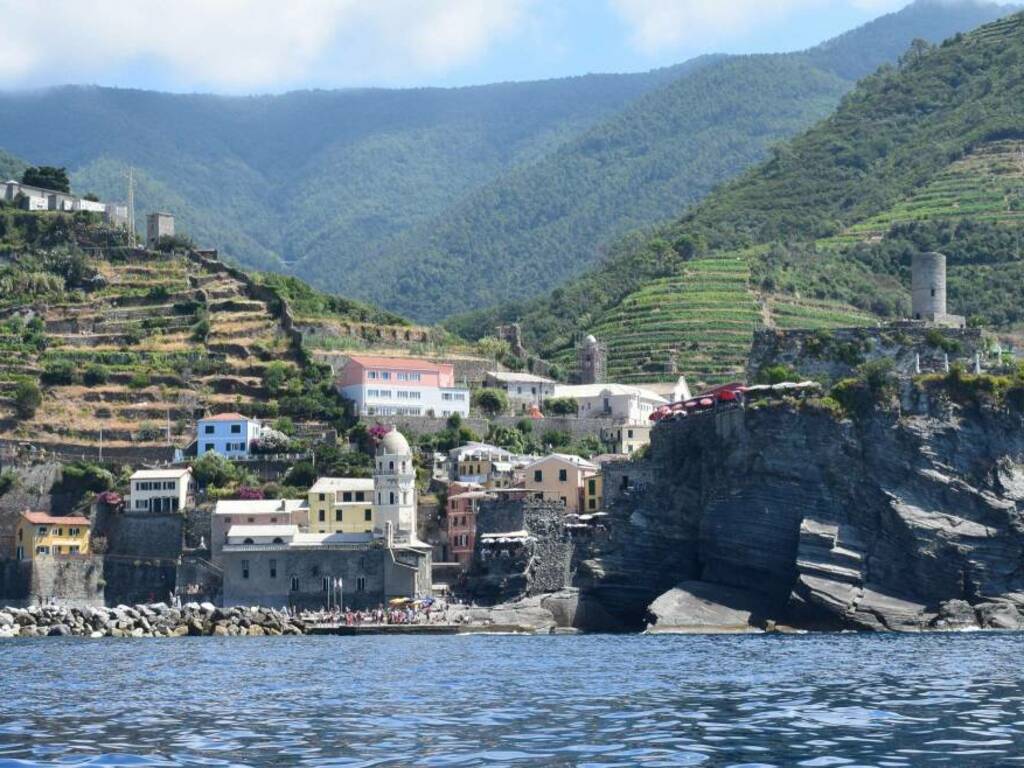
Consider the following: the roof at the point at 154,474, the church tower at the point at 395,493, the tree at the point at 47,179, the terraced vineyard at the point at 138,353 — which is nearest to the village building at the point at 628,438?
the church tower at the point at 395,493

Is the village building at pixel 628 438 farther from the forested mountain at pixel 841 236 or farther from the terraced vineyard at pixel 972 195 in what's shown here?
the terraced vineyard at pixel 972 195

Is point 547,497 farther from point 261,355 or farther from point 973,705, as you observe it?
point 973,705

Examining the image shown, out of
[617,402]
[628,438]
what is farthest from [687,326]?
[628,438]

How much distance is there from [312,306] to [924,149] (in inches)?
2676

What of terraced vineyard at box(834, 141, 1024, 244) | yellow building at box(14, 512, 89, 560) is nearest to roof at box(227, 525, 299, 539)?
yellow building at box(14, 512, 89, 560)

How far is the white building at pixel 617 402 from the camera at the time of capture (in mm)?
118812

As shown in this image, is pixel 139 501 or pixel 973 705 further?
pixel 139 501

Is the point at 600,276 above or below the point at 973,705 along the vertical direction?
above

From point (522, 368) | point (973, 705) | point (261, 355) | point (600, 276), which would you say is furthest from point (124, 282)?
point (973, 705)

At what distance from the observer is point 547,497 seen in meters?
102

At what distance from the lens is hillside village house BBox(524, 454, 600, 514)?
337 ft

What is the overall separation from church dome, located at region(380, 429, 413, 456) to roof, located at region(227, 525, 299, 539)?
608 cm

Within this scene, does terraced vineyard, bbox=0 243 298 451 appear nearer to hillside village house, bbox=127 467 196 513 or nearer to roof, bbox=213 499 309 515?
hillside village house, bbox=127 467 196 513

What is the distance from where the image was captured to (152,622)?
9169 centimetres
